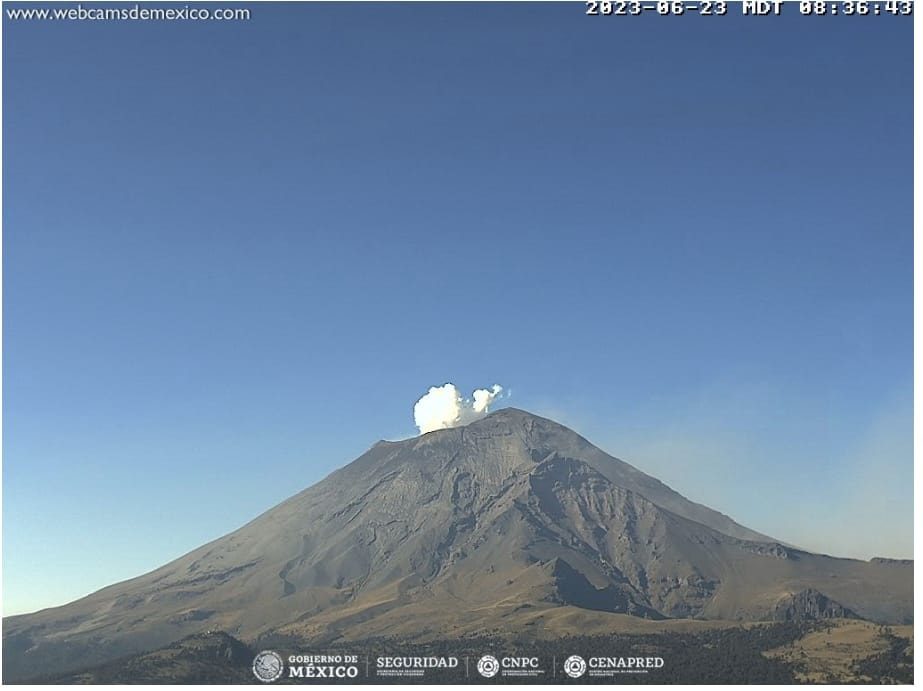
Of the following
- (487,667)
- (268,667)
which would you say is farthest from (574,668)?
(268,667)

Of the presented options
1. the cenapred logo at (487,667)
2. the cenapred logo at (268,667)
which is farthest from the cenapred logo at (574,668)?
the cenapred logo at (268,667)

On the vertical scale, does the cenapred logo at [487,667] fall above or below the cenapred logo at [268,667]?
below

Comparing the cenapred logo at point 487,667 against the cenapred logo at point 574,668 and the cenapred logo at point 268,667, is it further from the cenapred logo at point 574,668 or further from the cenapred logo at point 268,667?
the cenapred logo at point 268,667

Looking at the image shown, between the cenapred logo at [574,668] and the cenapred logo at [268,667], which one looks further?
the cenapred logo at [574,668]

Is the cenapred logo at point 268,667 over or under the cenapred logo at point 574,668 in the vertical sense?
over

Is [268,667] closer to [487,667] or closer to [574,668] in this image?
[487,667]

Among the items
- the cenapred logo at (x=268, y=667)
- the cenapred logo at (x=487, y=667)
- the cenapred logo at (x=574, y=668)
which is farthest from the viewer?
the cenapred logo at (x=487, y=667)

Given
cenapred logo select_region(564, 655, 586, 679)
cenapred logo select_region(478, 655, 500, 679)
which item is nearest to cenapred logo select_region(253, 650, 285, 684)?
cenapred logo select_region(478, 655, 500, 679)

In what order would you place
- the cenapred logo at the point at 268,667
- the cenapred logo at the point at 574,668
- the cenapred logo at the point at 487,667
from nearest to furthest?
1. the cenapred logo at the point at 268,667
2. the cenapred logo at the point at 574,668
3. the cenapred logo at the point at 487,667
